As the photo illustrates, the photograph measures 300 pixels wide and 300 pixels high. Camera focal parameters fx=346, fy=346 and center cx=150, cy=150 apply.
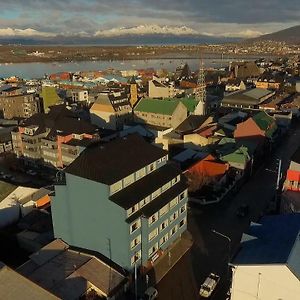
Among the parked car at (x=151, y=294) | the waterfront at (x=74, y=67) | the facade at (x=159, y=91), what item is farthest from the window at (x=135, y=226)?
the waterfront at (x=74, y=67)

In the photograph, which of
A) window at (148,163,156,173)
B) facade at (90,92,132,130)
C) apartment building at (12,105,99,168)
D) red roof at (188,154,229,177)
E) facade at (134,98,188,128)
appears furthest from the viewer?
facade at (90,92,132,130)

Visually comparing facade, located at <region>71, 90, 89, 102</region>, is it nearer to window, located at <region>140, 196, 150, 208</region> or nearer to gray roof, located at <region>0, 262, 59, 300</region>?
window, located at <region>140, 196, 150, 208</region>

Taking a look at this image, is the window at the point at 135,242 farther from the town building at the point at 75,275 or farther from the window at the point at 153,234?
the town building at the point at 75,275

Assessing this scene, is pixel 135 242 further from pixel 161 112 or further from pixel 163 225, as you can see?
pixel 161 112

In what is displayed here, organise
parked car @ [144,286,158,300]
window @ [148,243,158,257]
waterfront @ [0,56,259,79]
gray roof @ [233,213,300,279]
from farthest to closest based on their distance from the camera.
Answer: waterfront @ [0,56,259,79]
window @ [148,243,158,257]
parked car @ [144,286,158,300]
gray roof @ [233,213,300,279]

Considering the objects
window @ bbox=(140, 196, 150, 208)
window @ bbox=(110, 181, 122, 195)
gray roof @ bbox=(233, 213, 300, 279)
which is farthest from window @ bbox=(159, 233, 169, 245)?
gray roof @ bbox=(233, 213, 300, 279)

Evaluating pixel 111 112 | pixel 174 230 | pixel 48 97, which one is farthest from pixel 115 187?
pixel 48 97
